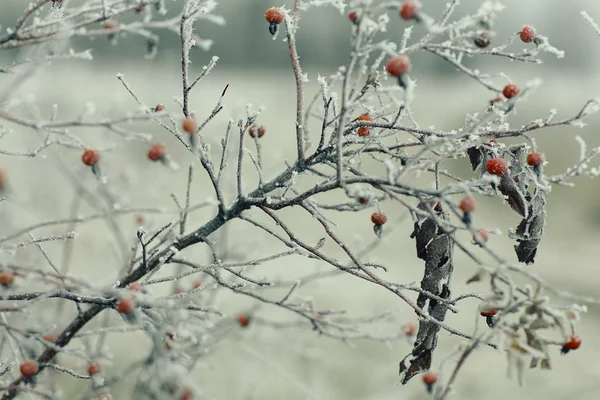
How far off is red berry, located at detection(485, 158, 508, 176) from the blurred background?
0.14 meters

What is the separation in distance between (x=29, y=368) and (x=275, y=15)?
2.39 feet

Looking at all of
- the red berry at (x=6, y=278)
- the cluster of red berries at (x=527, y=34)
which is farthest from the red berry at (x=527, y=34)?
the red berry at (x=6, y=278)

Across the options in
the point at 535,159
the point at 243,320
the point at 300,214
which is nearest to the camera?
the point at 535,159

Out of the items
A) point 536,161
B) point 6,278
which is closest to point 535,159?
point 536,161

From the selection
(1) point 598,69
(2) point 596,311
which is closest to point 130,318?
(2) point 596,311

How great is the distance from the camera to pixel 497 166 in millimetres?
1001

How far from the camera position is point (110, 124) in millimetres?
774

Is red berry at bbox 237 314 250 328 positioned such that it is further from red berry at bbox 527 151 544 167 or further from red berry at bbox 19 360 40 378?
red berry at bbox 527 151 544 167

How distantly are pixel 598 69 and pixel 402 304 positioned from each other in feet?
30.1

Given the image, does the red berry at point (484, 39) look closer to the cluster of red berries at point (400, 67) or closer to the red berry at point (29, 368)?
the cluster of red berries at point (400, 67)

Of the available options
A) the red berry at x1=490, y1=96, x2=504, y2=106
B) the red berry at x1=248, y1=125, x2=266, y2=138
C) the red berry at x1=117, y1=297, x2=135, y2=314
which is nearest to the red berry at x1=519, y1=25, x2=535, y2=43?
the red berry at x1=490, y1=96, x2=504, y2=106

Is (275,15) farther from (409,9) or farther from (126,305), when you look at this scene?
(126,305)

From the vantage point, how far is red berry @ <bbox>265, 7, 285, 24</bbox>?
108cm

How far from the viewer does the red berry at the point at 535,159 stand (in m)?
1.01
